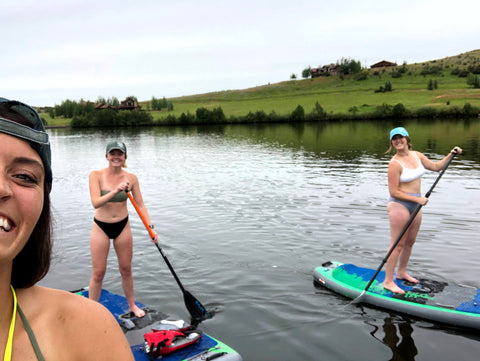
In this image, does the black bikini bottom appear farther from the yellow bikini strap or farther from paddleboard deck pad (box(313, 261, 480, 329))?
the yellow bikini strap

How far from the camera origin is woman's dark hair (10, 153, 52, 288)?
1486 millimetres

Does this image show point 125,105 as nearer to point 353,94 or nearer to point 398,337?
point 353,94

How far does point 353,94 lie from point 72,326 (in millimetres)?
112703

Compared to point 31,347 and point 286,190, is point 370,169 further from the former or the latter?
point 31,347

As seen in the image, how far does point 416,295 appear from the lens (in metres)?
7.69

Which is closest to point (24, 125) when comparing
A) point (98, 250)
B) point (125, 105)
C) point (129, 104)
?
point (98, 250)

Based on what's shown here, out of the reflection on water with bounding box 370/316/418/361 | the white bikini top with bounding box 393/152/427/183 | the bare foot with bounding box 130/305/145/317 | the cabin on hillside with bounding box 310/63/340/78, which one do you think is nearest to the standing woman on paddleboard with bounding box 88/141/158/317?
the bare foot with bounding box 130/305/145/317

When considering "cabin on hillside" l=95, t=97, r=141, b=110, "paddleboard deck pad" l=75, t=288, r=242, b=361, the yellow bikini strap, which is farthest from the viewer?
"cabin on hillside" l=95, t=97, r=141, b=110

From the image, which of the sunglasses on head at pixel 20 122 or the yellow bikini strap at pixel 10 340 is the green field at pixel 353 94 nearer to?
the sunglasses on head at pixel 20 122

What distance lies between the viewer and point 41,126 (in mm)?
1547

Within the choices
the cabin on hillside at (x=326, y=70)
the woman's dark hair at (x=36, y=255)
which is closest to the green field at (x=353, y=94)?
the cabin on hillside at (x=326, y=70)

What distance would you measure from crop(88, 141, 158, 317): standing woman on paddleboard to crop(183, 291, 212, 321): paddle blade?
3.22 ft

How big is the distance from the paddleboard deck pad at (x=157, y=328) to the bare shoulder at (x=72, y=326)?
4.39 meters

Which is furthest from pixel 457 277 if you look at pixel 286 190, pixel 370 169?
pixel 370 169
